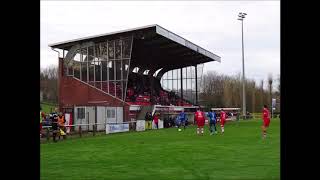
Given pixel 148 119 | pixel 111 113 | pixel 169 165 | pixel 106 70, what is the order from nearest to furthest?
pixel 169 165, pixel 111 113, pixel 148 119, pixel 106 70

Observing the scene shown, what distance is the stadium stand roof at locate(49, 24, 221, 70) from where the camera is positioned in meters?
44.2

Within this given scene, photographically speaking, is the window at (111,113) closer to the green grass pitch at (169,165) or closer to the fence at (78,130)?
the fence at (78,130)

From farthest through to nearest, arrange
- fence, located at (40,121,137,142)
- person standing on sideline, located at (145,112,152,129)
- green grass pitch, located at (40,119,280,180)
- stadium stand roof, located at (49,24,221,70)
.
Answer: stadium stand roof, located at (49,24,221,70) → person standing on sideline, located at (145,112,152,129) → fence, located at (40,121,137,142) → green grass pitch, located at (40,119,280,180)

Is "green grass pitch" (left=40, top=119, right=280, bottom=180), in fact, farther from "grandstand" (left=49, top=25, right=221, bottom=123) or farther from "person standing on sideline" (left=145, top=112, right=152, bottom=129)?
"person standing on sideline" (left=145, top=112, right=152, bottom=129)

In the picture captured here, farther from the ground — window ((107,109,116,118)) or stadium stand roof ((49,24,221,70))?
stadium stand roof ((49,24,221,70))

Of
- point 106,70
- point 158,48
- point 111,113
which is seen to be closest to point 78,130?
point 111,113

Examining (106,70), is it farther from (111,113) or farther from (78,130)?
(78,130)

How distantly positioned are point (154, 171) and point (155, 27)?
3063 centimetres

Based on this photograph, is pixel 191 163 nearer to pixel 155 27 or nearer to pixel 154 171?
pixel 154 171

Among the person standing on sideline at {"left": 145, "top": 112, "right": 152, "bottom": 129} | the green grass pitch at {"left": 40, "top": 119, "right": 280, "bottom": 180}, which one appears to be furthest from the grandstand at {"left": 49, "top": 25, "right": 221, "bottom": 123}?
the green grass pitch at {"left": 40, "top": 119, "right": 280, "bottom": 180}

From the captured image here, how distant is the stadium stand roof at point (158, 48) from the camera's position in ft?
145

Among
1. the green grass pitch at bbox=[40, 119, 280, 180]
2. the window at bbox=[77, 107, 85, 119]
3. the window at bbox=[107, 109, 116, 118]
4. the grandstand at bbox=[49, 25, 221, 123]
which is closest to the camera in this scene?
the green grass pitch at bbox=[40, 119, 280, 180]

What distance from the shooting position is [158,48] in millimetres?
52375
